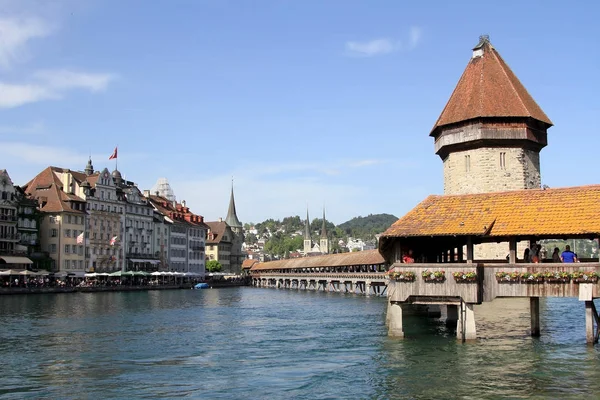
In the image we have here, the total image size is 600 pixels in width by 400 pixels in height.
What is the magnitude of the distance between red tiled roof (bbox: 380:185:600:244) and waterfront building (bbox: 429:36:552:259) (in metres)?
25.0

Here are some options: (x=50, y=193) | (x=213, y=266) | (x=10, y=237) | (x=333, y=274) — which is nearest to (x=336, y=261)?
(x=333, y=274)

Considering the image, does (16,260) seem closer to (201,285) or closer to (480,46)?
(201,285)

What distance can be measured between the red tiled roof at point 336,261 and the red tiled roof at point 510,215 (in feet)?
129

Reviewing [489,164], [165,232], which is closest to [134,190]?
[165,232]

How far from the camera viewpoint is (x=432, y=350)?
22422mm

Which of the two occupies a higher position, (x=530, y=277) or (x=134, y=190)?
(x=134, y=190)

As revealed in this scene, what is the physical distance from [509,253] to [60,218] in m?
65.1

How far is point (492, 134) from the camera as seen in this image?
162ft

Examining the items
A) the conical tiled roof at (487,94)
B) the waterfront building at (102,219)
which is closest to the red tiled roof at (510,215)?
the conical tiled roof at (487,94)

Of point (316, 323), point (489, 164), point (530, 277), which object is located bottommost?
point (316, 323)

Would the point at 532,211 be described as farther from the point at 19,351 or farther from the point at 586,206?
the point at 19,351

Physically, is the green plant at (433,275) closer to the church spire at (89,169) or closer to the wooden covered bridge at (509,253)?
the wooden covered bridge at (509,253)

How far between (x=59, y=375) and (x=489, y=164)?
36.2 metres

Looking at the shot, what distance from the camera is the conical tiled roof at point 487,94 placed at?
163 feet
